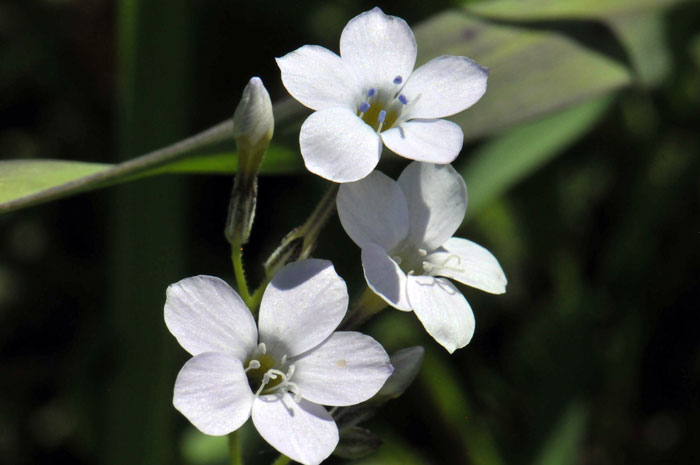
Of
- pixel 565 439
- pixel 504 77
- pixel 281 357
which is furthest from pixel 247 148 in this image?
pixel 565 439

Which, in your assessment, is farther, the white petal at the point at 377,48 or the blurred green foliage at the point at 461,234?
the blurred green foliage at the point at 461,234

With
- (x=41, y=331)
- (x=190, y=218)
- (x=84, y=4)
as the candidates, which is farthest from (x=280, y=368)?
(x=84, y=4)

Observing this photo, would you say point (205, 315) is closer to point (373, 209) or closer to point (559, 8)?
point (373, 209)

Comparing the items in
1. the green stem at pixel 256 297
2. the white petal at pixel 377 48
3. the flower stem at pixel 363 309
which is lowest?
the flower stem at pixel 363 309

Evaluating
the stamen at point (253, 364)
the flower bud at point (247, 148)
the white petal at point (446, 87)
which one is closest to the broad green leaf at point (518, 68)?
the white petal at point (446, 87)

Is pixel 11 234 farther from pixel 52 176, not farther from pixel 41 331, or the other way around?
pixel 52 176

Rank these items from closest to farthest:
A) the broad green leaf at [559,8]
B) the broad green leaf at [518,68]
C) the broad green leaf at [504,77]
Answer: the broad green leaf at [504,77], the broad green leaf at [518,68], the broad green leaf at [559,8]

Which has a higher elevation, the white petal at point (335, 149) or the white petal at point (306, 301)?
the white petal at point (335, 149)

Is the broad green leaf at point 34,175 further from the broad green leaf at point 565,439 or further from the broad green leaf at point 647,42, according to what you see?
the broad green leaf at point 565,439

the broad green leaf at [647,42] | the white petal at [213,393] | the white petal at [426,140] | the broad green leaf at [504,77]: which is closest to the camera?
the white petal at [213,393]
